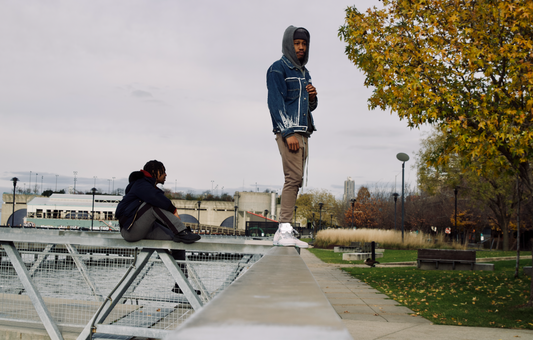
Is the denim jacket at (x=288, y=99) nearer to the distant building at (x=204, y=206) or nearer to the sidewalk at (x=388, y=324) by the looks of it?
the sidewalk at (x=388, y=324)

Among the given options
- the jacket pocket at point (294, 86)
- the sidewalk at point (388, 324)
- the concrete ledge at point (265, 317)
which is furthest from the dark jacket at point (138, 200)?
the concrete ledge at point (265, 317)

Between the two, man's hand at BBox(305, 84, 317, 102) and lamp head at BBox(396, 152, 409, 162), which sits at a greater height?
lamp head at BBox(396, 152, 409, 162)

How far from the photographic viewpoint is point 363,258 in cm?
2341

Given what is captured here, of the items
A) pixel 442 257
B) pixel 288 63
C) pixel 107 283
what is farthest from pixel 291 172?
pixel 442 257

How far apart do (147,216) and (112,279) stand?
94cm

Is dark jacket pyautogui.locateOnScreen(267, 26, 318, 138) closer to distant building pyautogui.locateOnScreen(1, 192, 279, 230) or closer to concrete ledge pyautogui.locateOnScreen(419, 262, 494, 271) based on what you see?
concrete ledge pyautogui.locateOnScreen(419, 262, 494, 271)

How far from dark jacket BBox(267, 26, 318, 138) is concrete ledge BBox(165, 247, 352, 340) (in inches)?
138

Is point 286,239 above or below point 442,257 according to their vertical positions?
above

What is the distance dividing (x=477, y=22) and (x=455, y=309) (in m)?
6.00

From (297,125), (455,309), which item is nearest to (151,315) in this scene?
(297,125)

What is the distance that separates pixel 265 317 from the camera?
0.71m

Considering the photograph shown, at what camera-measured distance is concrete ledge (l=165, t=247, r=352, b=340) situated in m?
0.62

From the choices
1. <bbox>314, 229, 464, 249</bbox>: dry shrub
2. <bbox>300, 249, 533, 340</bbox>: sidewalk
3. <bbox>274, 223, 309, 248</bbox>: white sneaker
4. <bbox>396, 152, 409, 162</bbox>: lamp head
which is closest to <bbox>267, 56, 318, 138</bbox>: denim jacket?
<bbox>274, 223, 309, 248</bbox>: white sneaker

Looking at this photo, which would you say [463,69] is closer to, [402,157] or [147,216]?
[147,216]
